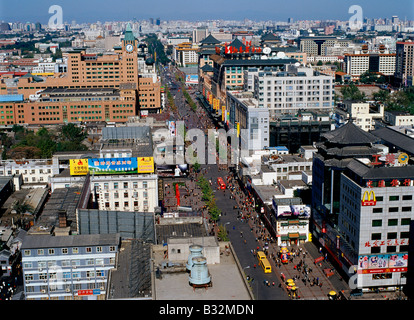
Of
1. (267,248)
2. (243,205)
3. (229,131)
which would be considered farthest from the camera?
(229,131)

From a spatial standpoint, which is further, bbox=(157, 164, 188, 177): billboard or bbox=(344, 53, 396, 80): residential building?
bbox=(344, 53, 396, 80): residential building

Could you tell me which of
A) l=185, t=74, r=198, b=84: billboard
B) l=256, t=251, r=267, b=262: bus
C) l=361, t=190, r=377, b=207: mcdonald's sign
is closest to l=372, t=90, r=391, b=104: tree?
l=185, t=74, r=198, b=84: billboard

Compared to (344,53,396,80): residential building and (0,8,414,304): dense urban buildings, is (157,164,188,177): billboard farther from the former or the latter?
(344,53,396,80): residential building

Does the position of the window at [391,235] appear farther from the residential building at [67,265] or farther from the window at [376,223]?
the residential building at [67,265]

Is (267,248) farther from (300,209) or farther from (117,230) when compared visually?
(117,230)

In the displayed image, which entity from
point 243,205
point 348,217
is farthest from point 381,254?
point 243,205

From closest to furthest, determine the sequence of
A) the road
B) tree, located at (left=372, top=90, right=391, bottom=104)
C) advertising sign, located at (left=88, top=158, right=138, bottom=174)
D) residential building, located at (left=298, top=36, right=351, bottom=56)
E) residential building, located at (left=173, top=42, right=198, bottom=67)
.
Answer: the road, advertising sign, located at (left=88, top=158, right=138, bottom=174), tree, located at (left=372, top=90, right=391, bottom=104), residential building, located at (left=173, top=42, right=198, bottom=67), residential building, located at (left=298, top=36, right=351, bottom=56)
